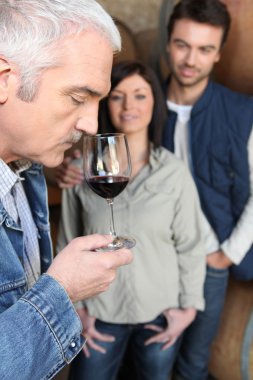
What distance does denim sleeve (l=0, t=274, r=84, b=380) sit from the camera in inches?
26.5

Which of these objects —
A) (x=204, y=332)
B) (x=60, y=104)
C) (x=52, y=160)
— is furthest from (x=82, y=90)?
(x=204, y=332)

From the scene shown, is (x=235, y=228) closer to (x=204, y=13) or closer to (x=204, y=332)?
(x=204, y=332)

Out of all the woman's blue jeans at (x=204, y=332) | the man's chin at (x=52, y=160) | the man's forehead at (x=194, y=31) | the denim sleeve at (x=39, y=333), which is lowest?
the woman's blue jeans at (x=204, y=332)

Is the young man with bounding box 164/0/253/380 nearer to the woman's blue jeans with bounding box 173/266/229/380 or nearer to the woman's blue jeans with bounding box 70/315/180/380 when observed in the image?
the woman's blue jeans with bounding box 173/266/229/380

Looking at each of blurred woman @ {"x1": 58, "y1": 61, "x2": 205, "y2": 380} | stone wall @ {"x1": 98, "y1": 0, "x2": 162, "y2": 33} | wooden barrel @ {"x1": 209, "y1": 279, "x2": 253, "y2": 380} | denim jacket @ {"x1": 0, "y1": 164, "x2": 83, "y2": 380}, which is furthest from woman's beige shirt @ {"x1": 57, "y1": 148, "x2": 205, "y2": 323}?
stone wall @ {"x1": 98, "y1": 0, "x2": 162, "y2": 33}

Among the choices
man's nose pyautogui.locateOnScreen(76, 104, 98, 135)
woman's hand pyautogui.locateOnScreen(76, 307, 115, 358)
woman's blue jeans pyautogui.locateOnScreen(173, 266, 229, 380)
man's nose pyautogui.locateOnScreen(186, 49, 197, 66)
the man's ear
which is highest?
the man's ear

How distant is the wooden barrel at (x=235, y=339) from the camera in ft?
5.48

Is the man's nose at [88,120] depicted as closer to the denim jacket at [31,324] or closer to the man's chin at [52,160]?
the man's chin at [52,160]

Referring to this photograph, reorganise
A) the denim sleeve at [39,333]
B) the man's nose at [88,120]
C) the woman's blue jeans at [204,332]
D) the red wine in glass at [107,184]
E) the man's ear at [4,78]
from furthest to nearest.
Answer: the woman's blue jeans at [204,332] → the red wine in glass at [107,184] → the man's nose at [88,120] → the man's ear at [4,78] → the denim sleeve at [39,333]

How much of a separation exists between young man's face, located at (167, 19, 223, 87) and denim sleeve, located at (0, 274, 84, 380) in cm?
116

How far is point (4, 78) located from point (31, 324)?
0.40m

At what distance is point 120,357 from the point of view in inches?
61.7

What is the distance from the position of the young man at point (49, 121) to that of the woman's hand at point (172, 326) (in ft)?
2.35

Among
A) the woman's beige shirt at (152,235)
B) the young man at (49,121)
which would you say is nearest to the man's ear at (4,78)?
the young man at (49,121)
